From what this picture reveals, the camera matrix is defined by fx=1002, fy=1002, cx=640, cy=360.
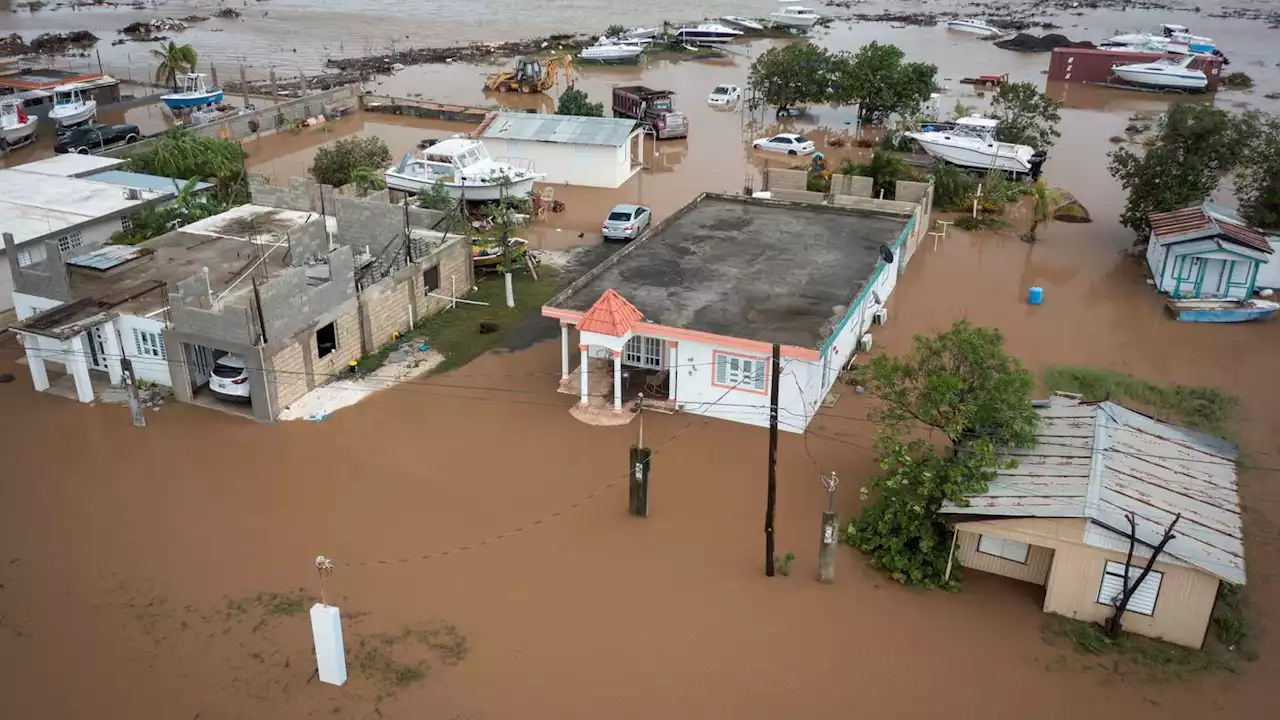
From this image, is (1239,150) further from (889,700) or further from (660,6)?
(660,6)

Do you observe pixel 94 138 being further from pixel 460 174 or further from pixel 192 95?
pixel 460 174

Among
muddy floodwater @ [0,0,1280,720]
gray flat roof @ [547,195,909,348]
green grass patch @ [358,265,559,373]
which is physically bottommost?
muddy floodwater @ [0,0,1280,720]

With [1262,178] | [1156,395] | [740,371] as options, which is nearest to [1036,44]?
[1262,178]

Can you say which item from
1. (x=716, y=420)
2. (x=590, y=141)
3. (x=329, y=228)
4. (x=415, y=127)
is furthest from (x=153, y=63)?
(x=716, y=420)

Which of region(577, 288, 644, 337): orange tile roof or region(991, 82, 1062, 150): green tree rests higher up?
region(991, 82, 1062, 150): green tree

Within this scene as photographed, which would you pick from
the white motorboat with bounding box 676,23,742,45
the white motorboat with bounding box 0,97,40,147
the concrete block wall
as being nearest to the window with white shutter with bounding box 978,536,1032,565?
the concrete block wall

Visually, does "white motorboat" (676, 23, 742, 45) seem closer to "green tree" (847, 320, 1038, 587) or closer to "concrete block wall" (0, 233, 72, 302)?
"concrete block wall" (0, 233, 72, 302)
